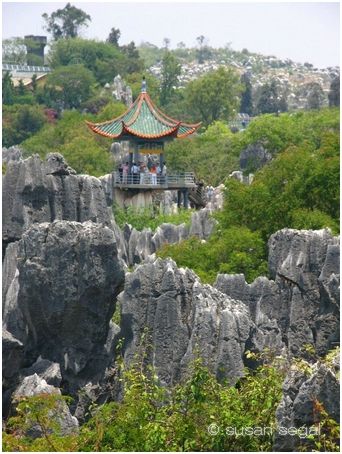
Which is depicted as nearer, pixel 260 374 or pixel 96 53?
pixel 260 374

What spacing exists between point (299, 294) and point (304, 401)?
815 cm

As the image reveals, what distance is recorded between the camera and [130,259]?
33781 millimetres

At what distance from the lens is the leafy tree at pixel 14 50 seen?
10950cm

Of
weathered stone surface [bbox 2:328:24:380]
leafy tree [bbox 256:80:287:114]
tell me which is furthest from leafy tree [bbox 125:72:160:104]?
weathered stone surface [bbox 2:328:24:380]

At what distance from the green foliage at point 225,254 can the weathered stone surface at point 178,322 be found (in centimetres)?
810

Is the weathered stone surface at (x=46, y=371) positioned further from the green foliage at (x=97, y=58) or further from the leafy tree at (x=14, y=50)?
the leafy tree at (x=14, y=50)

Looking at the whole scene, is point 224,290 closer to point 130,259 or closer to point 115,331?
point 115,331

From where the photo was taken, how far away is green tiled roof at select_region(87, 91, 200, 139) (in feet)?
172

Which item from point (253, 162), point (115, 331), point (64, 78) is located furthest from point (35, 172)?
point (64, 78)

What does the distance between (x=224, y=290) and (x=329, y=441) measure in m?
7.63

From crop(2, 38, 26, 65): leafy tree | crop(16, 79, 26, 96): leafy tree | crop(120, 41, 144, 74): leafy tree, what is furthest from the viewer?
crop(2, 38, 26, 65): leafy tree

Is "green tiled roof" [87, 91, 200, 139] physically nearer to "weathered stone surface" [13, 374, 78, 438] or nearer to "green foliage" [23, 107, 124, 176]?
"green foliage" [23, 107, 124, 176]

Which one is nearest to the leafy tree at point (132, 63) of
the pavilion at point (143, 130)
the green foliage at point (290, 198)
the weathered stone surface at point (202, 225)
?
the pavilion at point (143, 130)

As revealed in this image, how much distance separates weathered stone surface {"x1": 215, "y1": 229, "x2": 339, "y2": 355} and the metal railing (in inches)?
952
